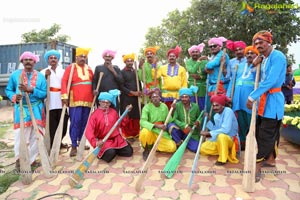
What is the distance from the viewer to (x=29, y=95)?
4090 mm

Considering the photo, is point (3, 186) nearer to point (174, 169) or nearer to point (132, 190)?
point (132, 190)

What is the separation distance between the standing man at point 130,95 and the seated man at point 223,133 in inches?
71.4

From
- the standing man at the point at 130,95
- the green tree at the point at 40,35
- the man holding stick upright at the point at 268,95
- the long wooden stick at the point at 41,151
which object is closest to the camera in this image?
the man holding stick upright at the point at 268,95

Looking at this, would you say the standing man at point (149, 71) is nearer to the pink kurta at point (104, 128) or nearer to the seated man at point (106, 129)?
the seated man at point (106, 129)

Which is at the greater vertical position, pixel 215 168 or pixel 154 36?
pixel 154 36

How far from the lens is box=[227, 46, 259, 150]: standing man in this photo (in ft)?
13.7

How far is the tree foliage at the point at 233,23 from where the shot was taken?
977 centimetres

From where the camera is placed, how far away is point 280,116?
11.4 ft

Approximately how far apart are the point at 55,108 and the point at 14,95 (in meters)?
0.78

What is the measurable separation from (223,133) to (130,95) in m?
2.20

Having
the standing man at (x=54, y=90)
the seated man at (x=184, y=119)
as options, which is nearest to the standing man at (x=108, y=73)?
the standing man at (x=54, y=90)

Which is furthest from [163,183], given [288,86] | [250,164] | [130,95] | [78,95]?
[288,86]

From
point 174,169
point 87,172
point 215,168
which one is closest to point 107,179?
point 87,172

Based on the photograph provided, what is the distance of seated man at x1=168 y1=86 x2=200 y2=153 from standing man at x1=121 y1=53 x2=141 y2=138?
103 cm
